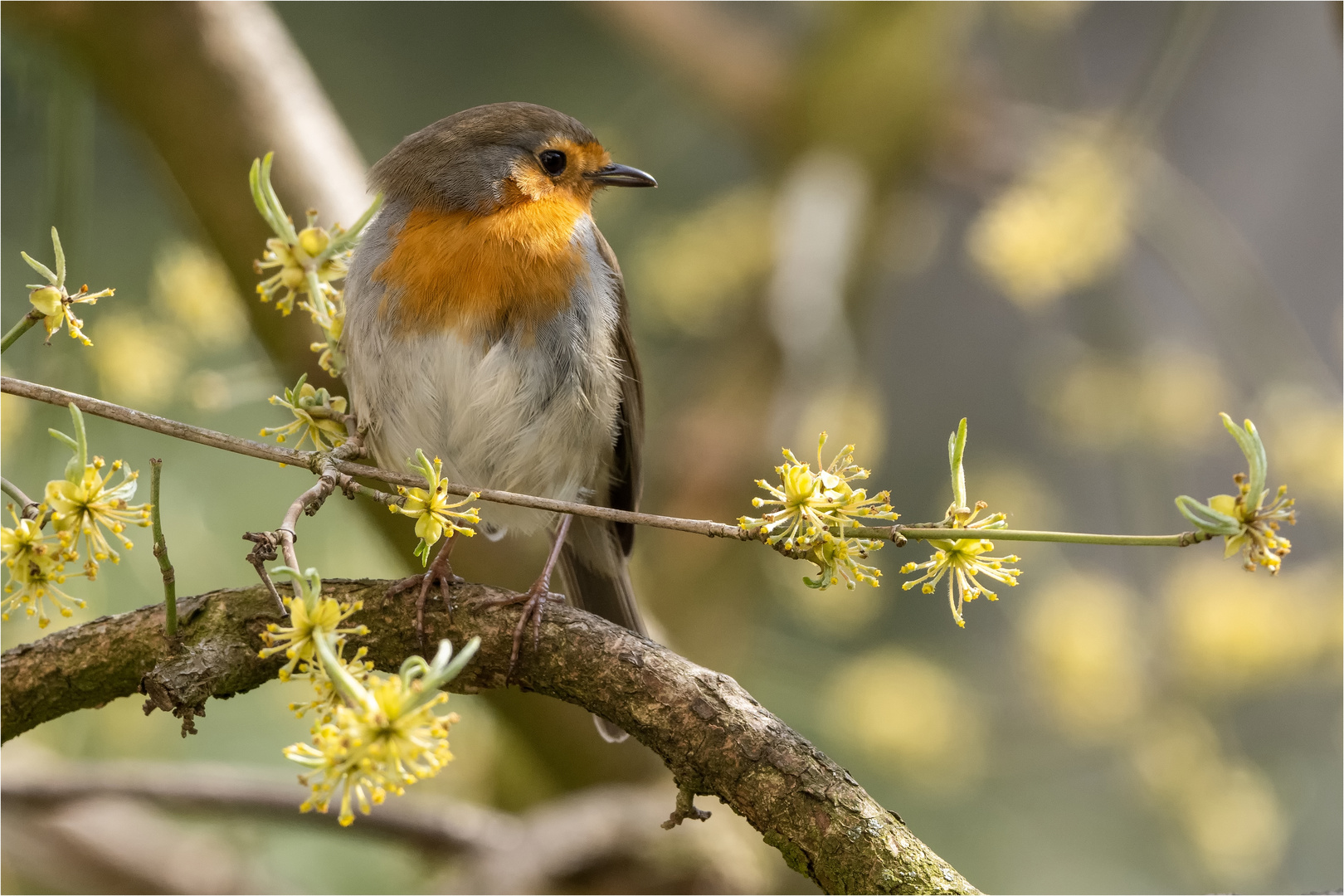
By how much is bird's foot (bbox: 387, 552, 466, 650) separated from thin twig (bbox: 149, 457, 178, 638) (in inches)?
13.5

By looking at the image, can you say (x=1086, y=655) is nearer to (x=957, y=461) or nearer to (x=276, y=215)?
(x=957, y=461)

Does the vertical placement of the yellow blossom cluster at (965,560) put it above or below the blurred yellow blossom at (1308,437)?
below

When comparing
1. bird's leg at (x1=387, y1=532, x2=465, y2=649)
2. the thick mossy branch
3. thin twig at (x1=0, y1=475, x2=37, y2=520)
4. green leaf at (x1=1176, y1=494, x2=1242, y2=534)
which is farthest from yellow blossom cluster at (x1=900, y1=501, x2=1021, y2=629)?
thin twig at (x1=0, y1=475, x2=37, y2=520)

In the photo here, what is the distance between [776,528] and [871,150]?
332 centimetres

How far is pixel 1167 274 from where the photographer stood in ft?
18.5

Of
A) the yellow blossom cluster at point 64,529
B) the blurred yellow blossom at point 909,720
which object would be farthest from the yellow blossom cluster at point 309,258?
the blurred yellow blossom at point 909,720

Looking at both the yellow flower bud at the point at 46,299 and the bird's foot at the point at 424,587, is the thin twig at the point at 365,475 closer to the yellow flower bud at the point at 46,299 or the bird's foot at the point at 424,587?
the yellow flower bud at the point at 46,299

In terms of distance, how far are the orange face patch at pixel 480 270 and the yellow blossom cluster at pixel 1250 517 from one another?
135cm

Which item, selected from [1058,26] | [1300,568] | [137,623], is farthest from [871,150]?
[137,623]

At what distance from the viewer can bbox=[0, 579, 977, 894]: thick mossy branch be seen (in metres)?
1.56

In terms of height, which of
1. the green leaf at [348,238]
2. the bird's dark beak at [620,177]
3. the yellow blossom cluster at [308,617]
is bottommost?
the yellow blossom cluster at [308,617]

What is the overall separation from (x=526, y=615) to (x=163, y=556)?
0.63 m

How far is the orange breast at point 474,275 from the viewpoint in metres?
2.17

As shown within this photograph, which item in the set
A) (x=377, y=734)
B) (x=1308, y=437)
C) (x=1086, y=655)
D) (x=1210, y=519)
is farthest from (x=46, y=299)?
(x=1308, y=437)
